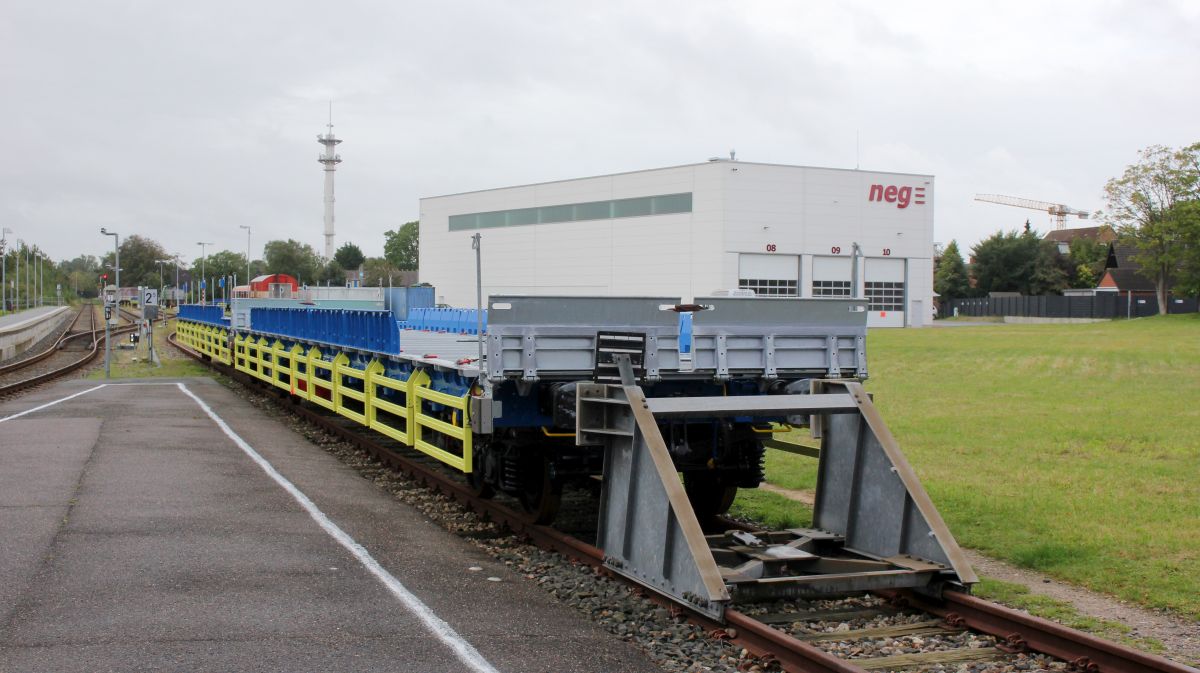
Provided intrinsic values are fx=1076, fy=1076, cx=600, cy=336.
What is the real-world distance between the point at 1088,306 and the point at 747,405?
80.6 meters

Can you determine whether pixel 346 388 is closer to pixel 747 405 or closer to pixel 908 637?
pixel 747 405

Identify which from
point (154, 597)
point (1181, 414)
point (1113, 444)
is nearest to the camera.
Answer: point (154, 597)

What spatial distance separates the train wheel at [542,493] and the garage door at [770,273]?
164ft

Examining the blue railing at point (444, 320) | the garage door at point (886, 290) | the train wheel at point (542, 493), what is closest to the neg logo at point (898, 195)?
the garage door at point (886, 290)

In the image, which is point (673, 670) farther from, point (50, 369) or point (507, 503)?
point (50, 369)

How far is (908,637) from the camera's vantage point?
6.44m

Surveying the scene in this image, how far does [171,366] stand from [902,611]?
31.3 meters

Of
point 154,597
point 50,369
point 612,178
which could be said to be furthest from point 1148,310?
point 154,597

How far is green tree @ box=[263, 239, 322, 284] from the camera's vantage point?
104750mm

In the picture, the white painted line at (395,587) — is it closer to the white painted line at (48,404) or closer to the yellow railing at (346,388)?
the yellow railing at (346,388)

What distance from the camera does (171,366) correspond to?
34.2m

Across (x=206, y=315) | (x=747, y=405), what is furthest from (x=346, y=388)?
(x=206, y=315)

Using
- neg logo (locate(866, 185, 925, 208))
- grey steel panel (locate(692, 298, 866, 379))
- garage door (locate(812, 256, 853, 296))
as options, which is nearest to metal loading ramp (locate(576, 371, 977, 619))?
grey steel panel (locate(692, 298, 866, 379))

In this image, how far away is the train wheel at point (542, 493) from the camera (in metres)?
8.98
